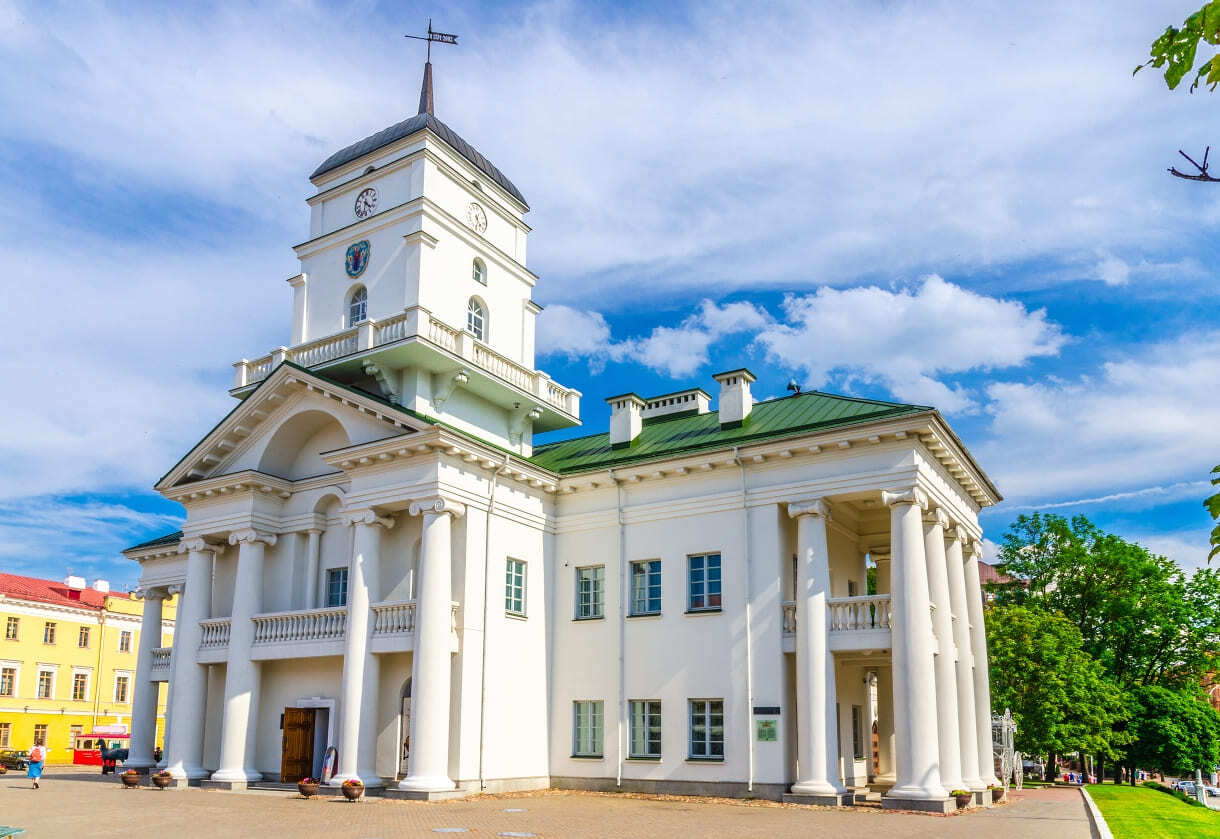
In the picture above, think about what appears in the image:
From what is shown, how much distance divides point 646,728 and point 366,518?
8546 millimetres

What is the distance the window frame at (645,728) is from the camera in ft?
77.5

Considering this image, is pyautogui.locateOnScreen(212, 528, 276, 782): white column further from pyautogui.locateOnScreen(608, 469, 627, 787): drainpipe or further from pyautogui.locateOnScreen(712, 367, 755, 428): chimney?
pyautogui.locateOnScreen(712, 367, 755, 428): chimney

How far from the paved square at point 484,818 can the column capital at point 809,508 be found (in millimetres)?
6270

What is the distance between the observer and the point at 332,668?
25.2m

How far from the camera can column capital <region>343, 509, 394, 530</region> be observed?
23922 millimetres

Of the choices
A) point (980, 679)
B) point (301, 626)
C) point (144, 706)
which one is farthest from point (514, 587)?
point (144, 706)

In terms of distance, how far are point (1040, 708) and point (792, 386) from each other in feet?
55.1

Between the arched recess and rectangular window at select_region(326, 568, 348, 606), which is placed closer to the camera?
rectangular window at select_region(326, 568, 348, 606)

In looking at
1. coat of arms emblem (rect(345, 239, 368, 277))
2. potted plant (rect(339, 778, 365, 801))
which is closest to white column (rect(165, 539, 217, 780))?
potted plant (rect(339, 778, 365, 801))

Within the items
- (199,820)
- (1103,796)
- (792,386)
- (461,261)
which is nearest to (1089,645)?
(1103,796)

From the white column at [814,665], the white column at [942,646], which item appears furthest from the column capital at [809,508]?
the white column at [942,646]

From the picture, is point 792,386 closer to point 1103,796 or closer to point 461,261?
point 461,261

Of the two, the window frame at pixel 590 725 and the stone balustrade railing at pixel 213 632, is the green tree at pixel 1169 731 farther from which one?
the stone balustrade railing at pixel 213 632

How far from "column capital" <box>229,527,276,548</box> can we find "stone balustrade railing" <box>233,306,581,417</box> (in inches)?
183
